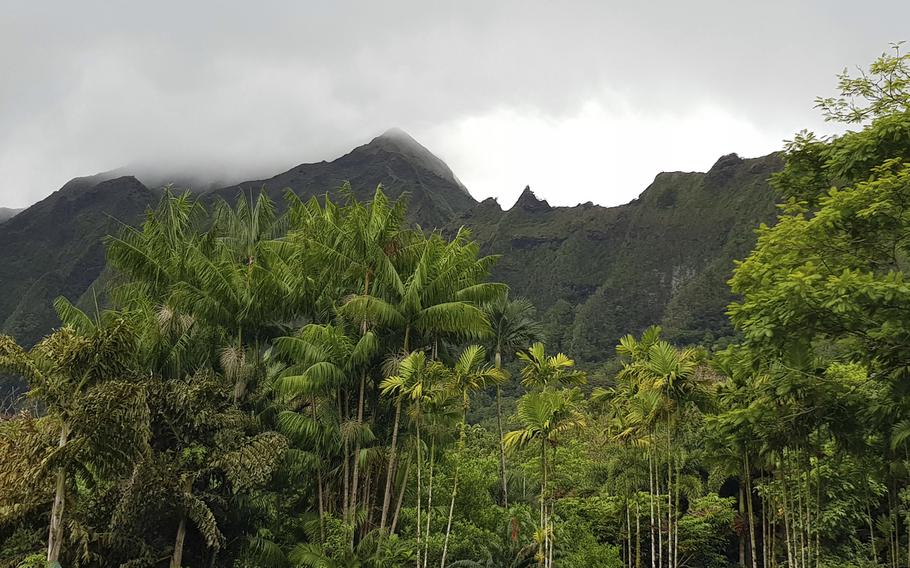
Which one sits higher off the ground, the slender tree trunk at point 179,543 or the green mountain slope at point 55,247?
the green mountain slope at point 55,247

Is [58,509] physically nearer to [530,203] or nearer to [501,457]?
[501,457]

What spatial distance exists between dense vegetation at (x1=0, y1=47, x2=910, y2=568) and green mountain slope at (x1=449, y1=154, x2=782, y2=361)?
66.2 metres

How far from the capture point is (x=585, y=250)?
112938 millimetres

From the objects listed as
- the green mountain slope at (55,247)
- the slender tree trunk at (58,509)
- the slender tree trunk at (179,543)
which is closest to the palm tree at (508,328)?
the slender tree trunk at (179,543)

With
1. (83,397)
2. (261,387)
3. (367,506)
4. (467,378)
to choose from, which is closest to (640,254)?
(367,506)

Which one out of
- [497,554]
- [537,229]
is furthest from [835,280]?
[537,229]

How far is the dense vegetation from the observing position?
8.19m

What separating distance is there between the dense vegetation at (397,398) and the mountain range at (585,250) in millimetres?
59838

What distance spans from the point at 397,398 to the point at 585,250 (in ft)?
339

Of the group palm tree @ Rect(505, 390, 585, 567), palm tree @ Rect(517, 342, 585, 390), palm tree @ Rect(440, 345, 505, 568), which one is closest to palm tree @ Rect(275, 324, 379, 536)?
palm tree @ Rect(440, 345, 505, 568)

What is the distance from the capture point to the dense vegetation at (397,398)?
819 cm

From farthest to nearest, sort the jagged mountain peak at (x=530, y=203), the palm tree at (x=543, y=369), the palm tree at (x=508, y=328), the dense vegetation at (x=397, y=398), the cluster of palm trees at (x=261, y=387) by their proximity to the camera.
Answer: the jagged mountain peak at (x=530, y=203)
the palm tree at (x=508, y=328)
the palm tree at (x=543, y=369)
the cluster of palm trees at (x=261, y=387)
the dense vegetation at (x=397, y=398)

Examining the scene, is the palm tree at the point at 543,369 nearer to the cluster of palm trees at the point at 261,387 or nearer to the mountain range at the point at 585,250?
the cluster of palm trees at the point at 261,387

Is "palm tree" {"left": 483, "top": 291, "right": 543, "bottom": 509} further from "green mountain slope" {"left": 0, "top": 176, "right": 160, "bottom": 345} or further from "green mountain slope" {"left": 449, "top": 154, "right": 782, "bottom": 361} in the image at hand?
"green mountain slope" {"left": 0, "top": 176, "right": 160, "bottom": 345}
